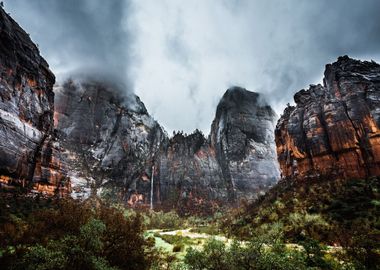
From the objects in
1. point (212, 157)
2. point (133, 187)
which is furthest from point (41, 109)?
point (212, 157)

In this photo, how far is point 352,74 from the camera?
40531 mm

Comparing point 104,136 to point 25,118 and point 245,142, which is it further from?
point 245,142

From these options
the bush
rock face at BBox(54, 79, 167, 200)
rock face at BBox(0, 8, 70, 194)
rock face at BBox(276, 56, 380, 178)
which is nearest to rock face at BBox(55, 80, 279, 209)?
rock face at BBox(54, 79, 167, 200)

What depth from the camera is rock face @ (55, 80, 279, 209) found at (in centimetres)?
9306

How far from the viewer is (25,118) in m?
45.5

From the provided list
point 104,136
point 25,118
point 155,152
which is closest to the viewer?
point 25,118

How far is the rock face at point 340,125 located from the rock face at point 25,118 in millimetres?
48339

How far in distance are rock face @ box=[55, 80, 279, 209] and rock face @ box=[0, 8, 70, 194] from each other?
31278 millimetres

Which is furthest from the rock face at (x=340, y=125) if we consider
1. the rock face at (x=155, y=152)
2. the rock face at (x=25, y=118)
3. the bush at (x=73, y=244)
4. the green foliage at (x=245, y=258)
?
the rock face at (x=155, y=152)

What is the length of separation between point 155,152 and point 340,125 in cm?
8158

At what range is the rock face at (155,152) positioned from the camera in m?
93.1

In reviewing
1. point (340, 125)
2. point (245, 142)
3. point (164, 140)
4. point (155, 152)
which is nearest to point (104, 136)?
point (155, 152)

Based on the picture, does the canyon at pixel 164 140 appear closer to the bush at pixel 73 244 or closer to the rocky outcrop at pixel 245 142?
the rocky outcrop at pixel 245 142

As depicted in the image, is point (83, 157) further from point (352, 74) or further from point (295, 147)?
point (352, 74)
